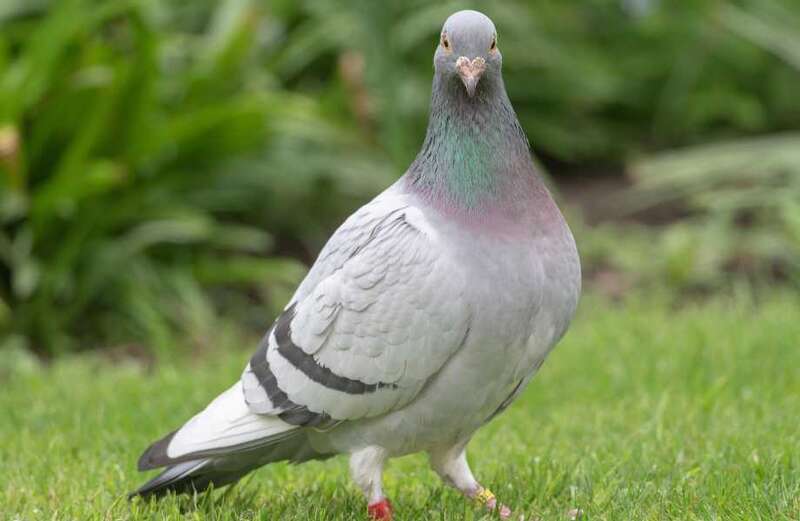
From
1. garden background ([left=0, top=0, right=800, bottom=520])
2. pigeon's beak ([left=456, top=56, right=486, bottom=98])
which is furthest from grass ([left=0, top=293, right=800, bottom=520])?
pigeon's beak ([left=456, top=56, right=486, bottom=98])

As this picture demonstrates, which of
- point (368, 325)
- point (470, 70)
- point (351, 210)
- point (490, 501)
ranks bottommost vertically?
point (351, 210)

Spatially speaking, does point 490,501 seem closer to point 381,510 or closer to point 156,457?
point 381,510

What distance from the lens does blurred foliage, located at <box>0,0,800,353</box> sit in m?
6.17

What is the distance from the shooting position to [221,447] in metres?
3.20

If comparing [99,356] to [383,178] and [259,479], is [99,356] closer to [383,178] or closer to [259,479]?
[383,178]

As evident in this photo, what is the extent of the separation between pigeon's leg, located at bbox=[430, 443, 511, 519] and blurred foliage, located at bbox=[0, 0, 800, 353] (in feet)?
9.99

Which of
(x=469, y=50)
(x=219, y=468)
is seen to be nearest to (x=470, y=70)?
(x=469, y=50)

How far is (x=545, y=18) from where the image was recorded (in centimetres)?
821

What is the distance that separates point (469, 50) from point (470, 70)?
0.06m

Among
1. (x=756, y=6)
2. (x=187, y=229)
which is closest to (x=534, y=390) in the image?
(x=187, y=229)

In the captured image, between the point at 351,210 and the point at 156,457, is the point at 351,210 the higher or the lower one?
the lower one

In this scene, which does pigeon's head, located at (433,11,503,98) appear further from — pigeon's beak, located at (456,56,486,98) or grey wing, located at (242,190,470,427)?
grey wing, located at (242,190,470,427)

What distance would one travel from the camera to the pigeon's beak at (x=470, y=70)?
9.67 feet

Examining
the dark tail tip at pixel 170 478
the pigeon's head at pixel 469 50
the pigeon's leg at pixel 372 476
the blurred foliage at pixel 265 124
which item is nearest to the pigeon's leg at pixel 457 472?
the pigeon's leg at pixel 372 476
